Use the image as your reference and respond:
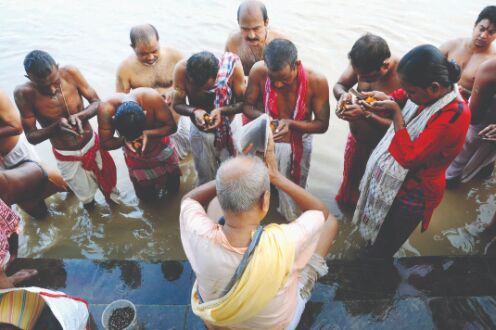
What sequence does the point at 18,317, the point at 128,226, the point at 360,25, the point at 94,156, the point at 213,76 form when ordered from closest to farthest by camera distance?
the point at 18,317, the point at 213,76, the point at 94,156, the point at 128,226, the point at 360,25

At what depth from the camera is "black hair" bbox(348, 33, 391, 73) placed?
2.64m

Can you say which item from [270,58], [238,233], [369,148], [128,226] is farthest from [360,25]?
[238,233]

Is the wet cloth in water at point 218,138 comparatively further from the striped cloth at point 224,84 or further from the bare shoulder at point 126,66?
the bare shoulder at point 126,66

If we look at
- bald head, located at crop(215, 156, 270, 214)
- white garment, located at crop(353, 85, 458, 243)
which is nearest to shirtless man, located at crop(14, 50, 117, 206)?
bald head, located at crop(215, 156, 270, 214)

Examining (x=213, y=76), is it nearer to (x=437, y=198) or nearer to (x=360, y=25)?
(x=437, y=198)

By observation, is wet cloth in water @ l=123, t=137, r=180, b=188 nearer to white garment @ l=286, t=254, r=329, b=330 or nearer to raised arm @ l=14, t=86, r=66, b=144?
raised arm @ l=14, t=86, r=66, b=144

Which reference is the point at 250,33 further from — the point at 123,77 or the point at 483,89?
the point at 483,89

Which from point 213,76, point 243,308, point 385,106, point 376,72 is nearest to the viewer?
point 243,308

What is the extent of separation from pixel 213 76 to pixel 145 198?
5.90 feet

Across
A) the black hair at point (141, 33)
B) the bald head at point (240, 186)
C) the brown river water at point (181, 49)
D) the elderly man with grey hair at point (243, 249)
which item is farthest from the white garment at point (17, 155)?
the bald head at point (240, 186)

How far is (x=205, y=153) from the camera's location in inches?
151

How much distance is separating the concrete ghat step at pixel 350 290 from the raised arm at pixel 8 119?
127 centimetres

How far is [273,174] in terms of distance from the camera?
2127 mm

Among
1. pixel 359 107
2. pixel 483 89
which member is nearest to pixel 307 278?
pixel 359 107
